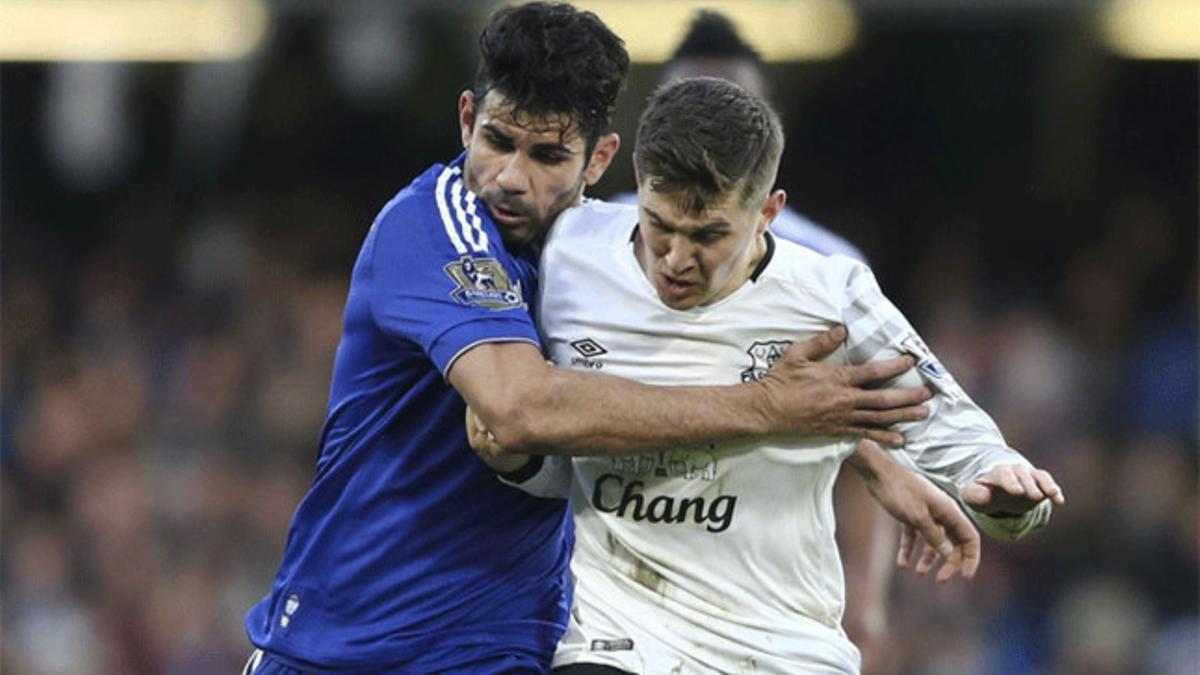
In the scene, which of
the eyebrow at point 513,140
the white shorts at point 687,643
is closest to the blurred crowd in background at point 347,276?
the white shorts at point 687,643

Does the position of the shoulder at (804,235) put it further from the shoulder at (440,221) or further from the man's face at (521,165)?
the shoulder at (440,221)

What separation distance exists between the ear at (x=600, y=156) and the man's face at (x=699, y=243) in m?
0.35

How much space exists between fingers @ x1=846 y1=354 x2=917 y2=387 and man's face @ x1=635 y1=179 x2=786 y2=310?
0.31 metres

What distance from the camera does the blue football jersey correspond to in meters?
4.24

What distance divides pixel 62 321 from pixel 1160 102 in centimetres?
745

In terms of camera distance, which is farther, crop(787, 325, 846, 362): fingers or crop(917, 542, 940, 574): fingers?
crop(917, 542, 940, 574): fingers

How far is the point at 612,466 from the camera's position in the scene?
4.12m

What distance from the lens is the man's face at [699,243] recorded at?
3928 millimetres

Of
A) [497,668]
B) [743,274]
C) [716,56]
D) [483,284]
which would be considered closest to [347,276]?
[716,56]

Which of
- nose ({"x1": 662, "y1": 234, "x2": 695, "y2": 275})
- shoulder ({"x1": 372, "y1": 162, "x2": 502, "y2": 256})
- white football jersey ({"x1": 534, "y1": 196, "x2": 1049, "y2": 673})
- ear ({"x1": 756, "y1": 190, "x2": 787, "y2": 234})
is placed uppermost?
ear ({"x1": 756, "y1": 190, "x2": 787, "y2": 234})

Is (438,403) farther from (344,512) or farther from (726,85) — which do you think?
(726,85)

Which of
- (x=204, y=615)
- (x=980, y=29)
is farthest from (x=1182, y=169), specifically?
(x=204, y=615)

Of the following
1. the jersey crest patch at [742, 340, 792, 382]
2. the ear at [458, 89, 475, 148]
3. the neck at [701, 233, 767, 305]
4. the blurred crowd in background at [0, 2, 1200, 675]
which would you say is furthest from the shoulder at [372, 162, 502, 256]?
the blurred crowd in background at [0, 2, 1200, 675]

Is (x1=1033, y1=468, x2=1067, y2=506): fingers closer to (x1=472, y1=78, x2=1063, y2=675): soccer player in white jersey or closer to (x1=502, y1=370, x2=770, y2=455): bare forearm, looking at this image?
(x1=472, y1=78, x2=1063, y2=675): soccer player in white jersey
